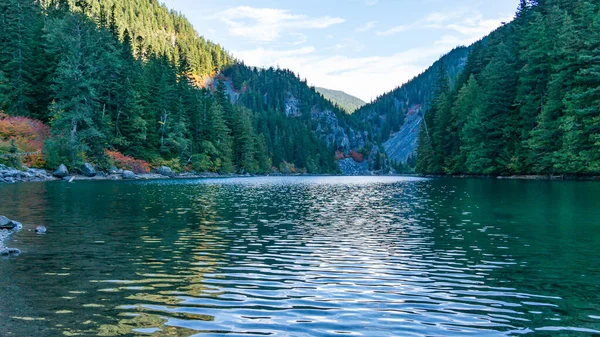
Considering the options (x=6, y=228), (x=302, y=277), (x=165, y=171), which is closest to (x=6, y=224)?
(x=6, y=228)

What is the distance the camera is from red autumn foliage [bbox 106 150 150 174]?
8014 centimetres

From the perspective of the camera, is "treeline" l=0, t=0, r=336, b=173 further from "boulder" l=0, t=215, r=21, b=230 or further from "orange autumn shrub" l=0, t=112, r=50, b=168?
"boulder" l=0, t=215, r=21, b=230

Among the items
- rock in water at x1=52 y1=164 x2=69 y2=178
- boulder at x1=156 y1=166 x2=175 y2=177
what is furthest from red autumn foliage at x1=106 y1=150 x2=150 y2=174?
rock in water at x1=52 y1=164 x2=69 y2=178

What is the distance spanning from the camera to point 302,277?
12211 mm

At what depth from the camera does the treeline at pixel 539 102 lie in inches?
2431

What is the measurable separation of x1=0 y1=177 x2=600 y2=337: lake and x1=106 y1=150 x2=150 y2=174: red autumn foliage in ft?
192

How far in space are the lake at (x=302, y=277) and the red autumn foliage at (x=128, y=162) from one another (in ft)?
192

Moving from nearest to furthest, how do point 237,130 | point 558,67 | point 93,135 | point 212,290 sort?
1. point 212,290
2. point 558,67
3. point 93,135
4. point 237,130

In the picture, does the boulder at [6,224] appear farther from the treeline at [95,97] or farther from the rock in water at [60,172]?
the treeline at [95,97]

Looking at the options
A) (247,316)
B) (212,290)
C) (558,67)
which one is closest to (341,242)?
(212,290)

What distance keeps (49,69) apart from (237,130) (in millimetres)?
61885

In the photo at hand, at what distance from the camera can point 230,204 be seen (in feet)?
113

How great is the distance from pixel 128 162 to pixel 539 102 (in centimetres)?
7264

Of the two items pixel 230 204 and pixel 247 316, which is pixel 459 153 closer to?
pixel 230 204
